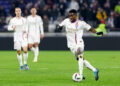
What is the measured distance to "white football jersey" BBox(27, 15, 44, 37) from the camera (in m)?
24.3

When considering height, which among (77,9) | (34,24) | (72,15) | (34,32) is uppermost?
(72,15)

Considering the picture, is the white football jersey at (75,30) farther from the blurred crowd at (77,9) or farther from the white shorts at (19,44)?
the blurred crowd at (77,9)

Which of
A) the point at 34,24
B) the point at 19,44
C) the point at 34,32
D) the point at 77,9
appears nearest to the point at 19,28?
the point at 19,44

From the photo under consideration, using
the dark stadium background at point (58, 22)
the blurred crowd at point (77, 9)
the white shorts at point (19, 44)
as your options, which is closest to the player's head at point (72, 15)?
the white shorts at point (19, 44)

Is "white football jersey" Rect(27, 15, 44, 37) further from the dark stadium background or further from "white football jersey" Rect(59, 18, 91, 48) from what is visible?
"white football jersey" Rect(59, 18, 91, 48)

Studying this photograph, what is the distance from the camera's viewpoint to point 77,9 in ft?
109

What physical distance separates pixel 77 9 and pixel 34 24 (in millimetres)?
8916

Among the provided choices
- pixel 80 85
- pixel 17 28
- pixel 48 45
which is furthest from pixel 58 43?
pixel 80 85

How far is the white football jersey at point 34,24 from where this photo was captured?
24263 mm

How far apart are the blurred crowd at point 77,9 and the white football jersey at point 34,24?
6.84m

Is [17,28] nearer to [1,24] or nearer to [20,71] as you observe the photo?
[20,71]

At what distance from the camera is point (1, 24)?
33.1m

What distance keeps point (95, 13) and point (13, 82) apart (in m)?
18.3

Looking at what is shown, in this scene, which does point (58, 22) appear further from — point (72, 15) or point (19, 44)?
point (72, 15)
